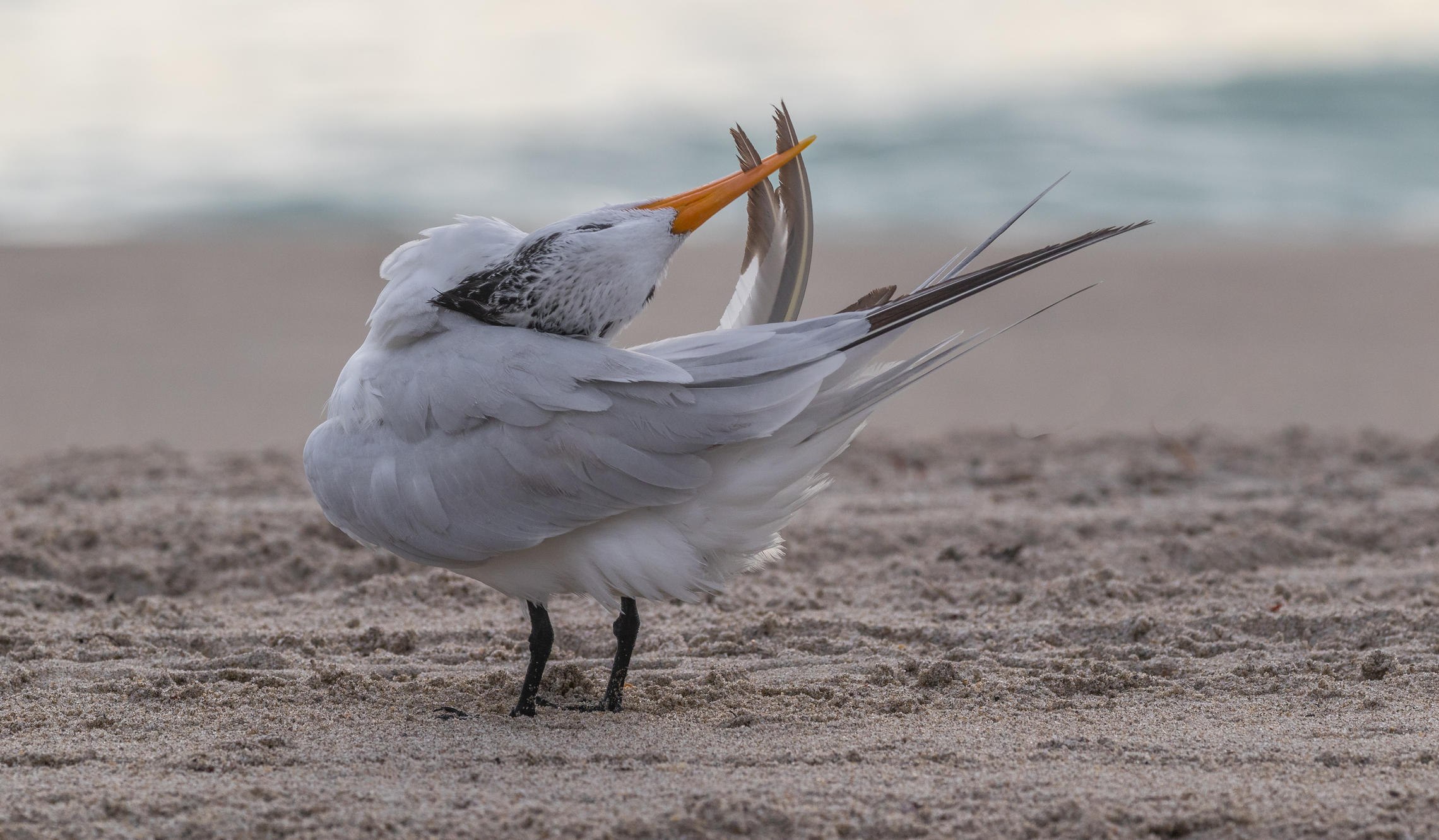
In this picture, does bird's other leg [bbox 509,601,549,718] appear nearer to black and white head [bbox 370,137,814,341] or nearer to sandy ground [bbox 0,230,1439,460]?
black and white head [bbox 370,137,814,341]

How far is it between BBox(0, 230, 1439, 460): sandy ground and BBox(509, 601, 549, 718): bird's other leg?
3.64 m

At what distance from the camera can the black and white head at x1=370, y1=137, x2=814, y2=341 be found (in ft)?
10.2

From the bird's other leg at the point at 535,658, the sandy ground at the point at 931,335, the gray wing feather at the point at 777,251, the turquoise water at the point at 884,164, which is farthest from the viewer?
the turquoise water at the point at 884,164

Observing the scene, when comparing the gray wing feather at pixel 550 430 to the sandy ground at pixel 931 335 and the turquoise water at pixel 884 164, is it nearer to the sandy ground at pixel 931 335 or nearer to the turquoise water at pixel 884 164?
the sandy ground at pixel 931 335

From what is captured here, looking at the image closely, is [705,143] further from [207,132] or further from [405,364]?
[405,364]

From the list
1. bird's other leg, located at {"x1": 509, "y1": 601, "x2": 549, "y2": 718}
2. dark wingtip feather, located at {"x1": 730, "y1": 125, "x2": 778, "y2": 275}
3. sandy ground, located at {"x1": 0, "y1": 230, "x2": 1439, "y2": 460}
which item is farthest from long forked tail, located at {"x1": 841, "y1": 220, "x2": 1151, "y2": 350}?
sandy ground, located at {"x1": 0, "y1": 230, "x2": 1439, "y2": 460}

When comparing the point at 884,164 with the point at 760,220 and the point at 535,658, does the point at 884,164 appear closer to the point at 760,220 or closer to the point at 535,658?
the point at 760,220

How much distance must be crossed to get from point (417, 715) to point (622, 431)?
2.80ft

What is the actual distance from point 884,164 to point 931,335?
8.89 meters

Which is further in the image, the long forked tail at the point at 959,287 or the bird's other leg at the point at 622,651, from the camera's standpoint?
the bird's other leg at the point at 622,651

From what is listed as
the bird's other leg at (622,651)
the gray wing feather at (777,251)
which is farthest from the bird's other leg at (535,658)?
the gray wing feather at (777,251)

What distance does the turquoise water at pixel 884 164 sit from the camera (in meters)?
14.8

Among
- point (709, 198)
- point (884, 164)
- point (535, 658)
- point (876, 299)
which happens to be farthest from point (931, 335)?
point (884, 164)

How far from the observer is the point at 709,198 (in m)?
3.20
